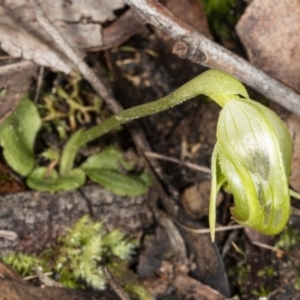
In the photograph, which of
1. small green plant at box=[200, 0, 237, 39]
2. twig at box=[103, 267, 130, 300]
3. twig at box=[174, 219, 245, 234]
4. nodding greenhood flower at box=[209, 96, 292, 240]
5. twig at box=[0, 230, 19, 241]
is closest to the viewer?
nodding greenhood flower at box=[209, 96, 292, 240]

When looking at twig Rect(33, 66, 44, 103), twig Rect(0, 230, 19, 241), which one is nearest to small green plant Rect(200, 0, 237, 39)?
twig Rect(33, 66, 44, 103)

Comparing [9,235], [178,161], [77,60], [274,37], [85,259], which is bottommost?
[85,259]

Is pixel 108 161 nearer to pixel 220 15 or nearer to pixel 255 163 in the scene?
pixel 220 15

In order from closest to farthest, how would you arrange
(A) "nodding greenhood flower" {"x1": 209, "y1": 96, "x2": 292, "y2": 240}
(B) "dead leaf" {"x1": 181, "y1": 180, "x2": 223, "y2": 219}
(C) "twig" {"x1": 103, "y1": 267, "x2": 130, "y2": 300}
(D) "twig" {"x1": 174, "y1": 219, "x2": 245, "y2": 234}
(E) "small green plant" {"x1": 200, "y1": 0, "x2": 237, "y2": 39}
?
(A) "nodding greenhood flower" {"x1": 209, "y1": 96, "x2": 292, "y2": 240} < (C) "twig" {"x1": 103, "y1": 267, "x2": 130, "y2": 300} < (D) "twig" {"x1": 174, "y1": 219, "x2": 245, "y2": 234} < (B) "dead leaf" {"x1": 181, "y1": 180, "x2": 223, "y2": 219} < (E) "small green plant" {"x1": 200, "y1": 0, "x2": 237, "y2": 39}

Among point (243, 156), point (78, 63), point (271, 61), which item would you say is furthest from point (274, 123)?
point (78, 63)

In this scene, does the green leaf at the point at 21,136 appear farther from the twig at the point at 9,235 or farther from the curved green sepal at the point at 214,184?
the curved green sepal at the point at 214,184

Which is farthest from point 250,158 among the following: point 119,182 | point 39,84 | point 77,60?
point 39,84

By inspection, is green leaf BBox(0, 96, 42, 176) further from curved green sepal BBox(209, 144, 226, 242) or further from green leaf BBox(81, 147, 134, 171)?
curved green sepal BBox(209, 144, 226, 242)
